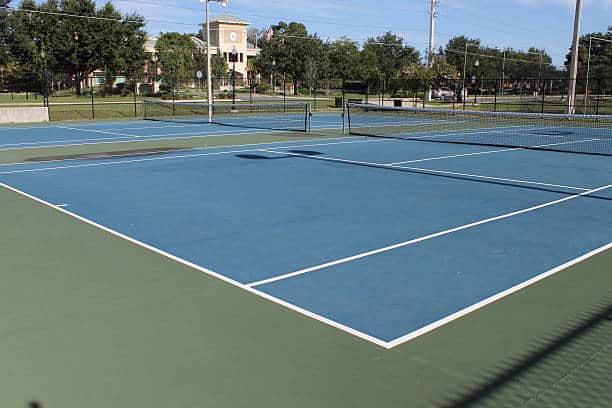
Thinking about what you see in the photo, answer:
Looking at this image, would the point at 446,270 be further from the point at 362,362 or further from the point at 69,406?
the point at 69,406

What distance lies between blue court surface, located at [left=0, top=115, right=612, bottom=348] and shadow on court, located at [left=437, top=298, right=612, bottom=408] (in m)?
0.95

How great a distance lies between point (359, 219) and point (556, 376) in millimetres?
5608

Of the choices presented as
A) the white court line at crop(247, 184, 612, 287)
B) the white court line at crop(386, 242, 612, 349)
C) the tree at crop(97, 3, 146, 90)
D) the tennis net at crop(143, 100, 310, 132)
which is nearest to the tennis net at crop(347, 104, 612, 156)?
the tennis net at crop(143, 100, 310, 132)

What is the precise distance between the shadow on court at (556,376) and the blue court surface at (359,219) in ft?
3.11

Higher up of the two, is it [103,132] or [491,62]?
[491,62]

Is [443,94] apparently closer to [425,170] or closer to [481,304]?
[425,170]

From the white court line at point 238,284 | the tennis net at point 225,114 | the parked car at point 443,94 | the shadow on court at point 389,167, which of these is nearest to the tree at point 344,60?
the parked car at point 443,94

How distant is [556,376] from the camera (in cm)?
467

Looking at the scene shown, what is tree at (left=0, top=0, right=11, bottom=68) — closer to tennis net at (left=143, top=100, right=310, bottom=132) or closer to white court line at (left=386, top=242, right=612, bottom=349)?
tennis net at (left=143, top=100, right=310, bottom=132)

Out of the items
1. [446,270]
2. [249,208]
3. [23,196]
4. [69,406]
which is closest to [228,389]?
[69,406]

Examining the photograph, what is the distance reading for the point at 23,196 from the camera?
1216 cm

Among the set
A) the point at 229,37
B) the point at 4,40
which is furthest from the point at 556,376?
the point at 229,37

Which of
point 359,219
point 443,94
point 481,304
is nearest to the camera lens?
point 481,304

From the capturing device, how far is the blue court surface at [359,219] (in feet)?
21.5
